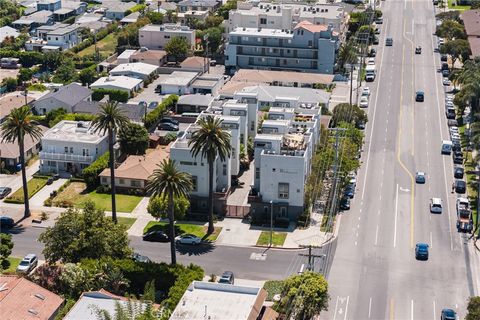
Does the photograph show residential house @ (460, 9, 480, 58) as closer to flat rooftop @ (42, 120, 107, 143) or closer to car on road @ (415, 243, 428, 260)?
car on road @ (415, 243, 428, 260)

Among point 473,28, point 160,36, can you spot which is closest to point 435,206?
point 473,28

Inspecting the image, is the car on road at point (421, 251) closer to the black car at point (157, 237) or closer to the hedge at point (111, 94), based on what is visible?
the black car at point (157, 237)

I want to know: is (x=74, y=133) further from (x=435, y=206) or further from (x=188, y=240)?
(x=435, y=206)

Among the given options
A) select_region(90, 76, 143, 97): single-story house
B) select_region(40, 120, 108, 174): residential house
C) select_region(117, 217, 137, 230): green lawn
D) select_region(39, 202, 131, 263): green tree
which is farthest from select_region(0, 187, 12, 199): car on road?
select_region(90, 76, 143, 97): single-story house

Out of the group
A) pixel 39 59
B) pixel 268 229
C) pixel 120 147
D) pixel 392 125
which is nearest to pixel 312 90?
pixel 392 125

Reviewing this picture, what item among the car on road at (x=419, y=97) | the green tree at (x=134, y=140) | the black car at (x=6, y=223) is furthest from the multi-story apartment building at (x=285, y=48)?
the black car at (x=6, y=223)

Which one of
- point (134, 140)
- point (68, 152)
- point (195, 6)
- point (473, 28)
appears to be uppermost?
point (473, 28)

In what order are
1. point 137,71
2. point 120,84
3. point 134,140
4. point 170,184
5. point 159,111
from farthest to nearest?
point 137,71
point 120,84
point 159,111
point 134,140
point 170,184
